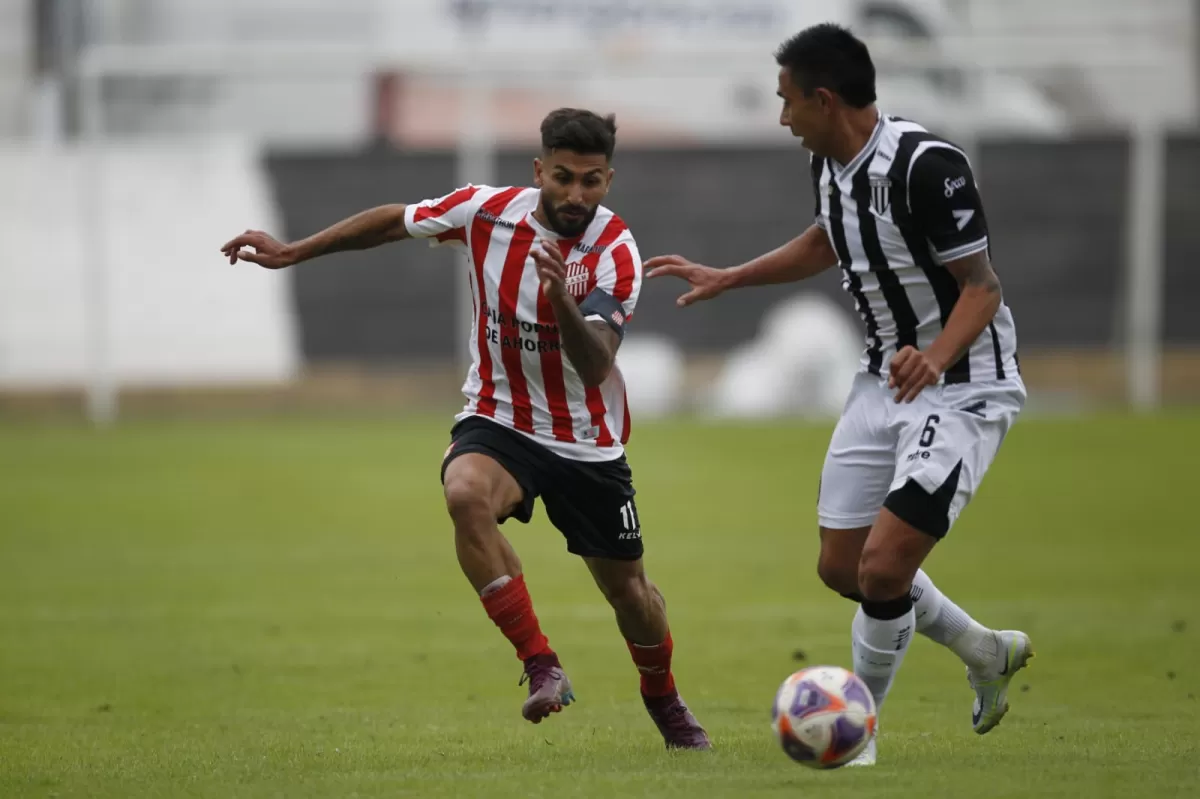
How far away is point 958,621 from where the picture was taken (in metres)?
6.71

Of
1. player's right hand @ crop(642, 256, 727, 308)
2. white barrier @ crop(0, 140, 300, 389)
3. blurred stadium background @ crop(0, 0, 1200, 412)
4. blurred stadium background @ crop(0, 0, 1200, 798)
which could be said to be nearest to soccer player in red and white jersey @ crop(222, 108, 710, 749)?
player's right hand @ crop(642, 256, 727, 308)

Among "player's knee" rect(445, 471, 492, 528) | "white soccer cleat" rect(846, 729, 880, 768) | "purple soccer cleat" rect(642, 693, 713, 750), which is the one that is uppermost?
"player's knee" rect(445, 471, 492, 528)

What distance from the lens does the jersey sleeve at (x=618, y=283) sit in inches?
251

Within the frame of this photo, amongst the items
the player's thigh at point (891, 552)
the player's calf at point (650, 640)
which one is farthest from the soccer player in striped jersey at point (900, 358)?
the player's calf at point (650, 640)

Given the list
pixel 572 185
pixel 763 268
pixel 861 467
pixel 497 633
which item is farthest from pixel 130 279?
pixel 861 467

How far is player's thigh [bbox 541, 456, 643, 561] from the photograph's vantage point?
21.5 ft

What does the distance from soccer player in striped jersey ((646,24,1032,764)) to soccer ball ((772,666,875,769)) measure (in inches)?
22.9

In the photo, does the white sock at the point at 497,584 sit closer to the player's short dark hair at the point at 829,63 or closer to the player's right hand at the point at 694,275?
the player's right hand at the point at 694,275

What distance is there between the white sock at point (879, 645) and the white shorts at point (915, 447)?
378 millimetres

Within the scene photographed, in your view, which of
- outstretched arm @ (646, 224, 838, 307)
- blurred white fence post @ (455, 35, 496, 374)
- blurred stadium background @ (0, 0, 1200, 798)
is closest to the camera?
outstretched arm @ (646, 224, 838, 307)

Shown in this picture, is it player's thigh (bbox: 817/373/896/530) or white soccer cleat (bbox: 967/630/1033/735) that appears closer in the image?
player's thigh (bbox: 817/373/896/530)

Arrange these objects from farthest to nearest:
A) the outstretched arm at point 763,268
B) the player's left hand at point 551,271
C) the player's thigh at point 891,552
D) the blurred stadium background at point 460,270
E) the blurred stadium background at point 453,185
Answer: the blurred stadium background at point 453,185 → the blurred stadium background at point 460,270 → the outstretched arm at point 763,268 → the player's thigh at point 891,552 → the player's left hand at point 551,271

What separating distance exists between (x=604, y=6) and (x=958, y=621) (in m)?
21.8

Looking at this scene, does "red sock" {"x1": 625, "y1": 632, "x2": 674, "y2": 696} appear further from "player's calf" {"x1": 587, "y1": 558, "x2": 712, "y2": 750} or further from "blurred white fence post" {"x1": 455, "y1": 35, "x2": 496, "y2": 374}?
"blurred white fence post" {"x1": 455, "y1": 35, "x2": 496, "y2": 374}
